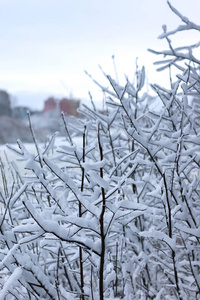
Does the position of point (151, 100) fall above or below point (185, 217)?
above

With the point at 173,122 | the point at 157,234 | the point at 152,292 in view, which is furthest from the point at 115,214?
the point at 152,292

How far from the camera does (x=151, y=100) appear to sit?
3.61 metres

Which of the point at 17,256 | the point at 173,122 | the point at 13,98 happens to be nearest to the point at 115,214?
the point at 17,256

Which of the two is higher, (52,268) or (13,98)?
(13,98)

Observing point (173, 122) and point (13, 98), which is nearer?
point (173, 122)

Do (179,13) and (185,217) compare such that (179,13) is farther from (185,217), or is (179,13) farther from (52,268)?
(52,268)

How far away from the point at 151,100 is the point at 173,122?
1.42m

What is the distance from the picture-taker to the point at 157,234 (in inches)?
52.1

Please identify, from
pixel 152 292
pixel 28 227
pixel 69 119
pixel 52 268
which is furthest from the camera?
pixel 69 119

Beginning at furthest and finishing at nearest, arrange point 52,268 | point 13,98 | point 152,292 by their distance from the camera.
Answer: point 13,98 → point 152,292 → point 52,268

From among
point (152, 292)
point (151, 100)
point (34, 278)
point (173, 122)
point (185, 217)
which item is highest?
point (151, 100)

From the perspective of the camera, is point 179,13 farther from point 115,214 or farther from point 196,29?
point 115,214

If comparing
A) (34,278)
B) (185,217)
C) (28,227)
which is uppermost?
(185,217)

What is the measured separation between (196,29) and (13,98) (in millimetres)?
34932
